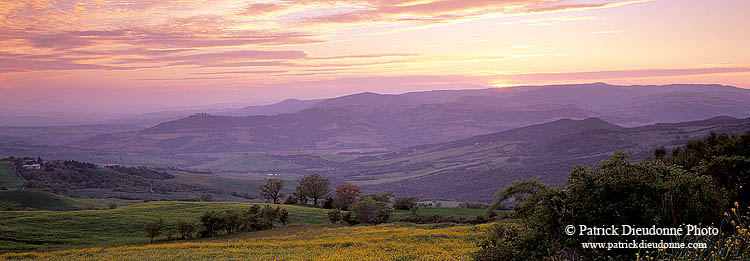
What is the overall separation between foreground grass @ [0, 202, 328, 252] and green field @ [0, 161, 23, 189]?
119 m

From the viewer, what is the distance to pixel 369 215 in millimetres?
59781

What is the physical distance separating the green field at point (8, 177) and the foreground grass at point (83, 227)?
11876 cm

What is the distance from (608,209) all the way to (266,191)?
294 feet

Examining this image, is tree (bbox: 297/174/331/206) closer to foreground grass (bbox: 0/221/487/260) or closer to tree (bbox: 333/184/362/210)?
tree (bbox: 333/184/362/210)

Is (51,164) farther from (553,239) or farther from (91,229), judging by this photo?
(553,239)

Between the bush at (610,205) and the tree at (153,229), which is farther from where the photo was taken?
the tree at (153,229)

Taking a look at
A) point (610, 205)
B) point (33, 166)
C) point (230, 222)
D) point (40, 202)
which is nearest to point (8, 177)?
point (33, 166)

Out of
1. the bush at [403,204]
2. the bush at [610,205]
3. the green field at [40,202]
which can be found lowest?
the green field at [40,202]

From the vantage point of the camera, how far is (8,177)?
164125mm

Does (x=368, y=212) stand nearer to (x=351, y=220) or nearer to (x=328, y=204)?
(x=351, y=220)

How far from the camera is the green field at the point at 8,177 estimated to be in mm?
150375

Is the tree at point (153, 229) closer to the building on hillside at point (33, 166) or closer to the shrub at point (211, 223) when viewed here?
the shrub at point (211, 223)

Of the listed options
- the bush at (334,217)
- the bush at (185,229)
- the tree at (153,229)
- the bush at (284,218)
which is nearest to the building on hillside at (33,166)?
the bush at (284,218)

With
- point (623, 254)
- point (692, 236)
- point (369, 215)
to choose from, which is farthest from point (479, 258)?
point (369, 215)
